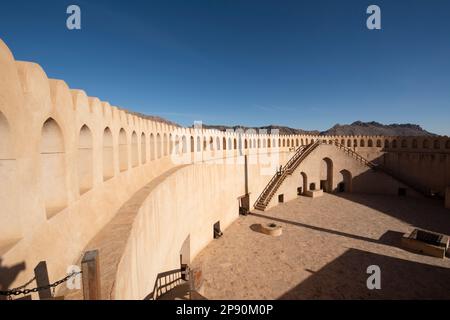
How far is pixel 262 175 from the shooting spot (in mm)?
24609

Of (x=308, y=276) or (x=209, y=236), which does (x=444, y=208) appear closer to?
(x=308, y=276)

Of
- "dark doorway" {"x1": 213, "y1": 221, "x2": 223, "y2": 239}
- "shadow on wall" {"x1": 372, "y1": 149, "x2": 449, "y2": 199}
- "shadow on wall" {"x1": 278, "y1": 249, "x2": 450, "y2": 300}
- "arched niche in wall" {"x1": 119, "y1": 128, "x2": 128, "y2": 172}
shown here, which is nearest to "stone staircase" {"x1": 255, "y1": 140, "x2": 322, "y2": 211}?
"dark doorway" {"x1": 213, "y1": 221, "x2": 223, "y2": 239}

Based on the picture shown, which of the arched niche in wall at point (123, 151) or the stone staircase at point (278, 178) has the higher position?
the arched niche in wall at point (123, 151)

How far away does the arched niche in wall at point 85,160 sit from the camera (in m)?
4.97

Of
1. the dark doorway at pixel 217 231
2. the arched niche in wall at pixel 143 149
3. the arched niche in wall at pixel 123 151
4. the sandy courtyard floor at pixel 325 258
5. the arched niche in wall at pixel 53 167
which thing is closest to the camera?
the arched niche in wall at pixel 53 167

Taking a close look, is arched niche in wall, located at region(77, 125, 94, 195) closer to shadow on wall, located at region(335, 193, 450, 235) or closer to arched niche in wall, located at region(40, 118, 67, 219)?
arched niche in wall, located at region(40, 118, 67, 219)

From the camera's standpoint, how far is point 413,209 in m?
21.7

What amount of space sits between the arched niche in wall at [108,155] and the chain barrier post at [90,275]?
377 cm

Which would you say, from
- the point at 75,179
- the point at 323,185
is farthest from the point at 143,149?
the point at 323,185

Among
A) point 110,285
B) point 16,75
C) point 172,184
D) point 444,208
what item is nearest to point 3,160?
point 16,75

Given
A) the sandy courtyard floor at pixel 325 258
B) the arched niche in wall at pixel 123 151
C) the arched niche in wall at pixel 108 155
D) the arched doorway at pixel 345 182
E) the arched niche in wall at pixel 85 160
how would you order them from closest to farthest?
the arched niche in wall at pixel 85 160, the arched niche in wall at pixel 108 155, the arched niche in wall at pixel 123 151, the sandy courtyard floor at pixel 325 258, the arched doorway at pixel 345 182

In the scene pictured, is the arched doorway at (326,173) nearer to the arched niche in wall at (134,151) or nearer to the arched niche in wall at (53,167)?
the arched niche in wall at (134,151)

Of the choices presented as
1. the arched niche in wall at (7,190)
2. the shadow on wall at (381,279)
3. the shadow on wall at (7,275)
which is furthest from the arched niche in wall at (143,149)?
the shadow on wall at (381,279)

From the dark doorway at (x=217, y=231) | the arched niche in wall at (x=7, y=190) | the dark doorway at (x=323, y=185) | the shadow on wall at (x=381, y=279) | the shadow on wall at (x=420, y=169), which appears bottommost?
the shadow on wall at (x=381, y=279)
